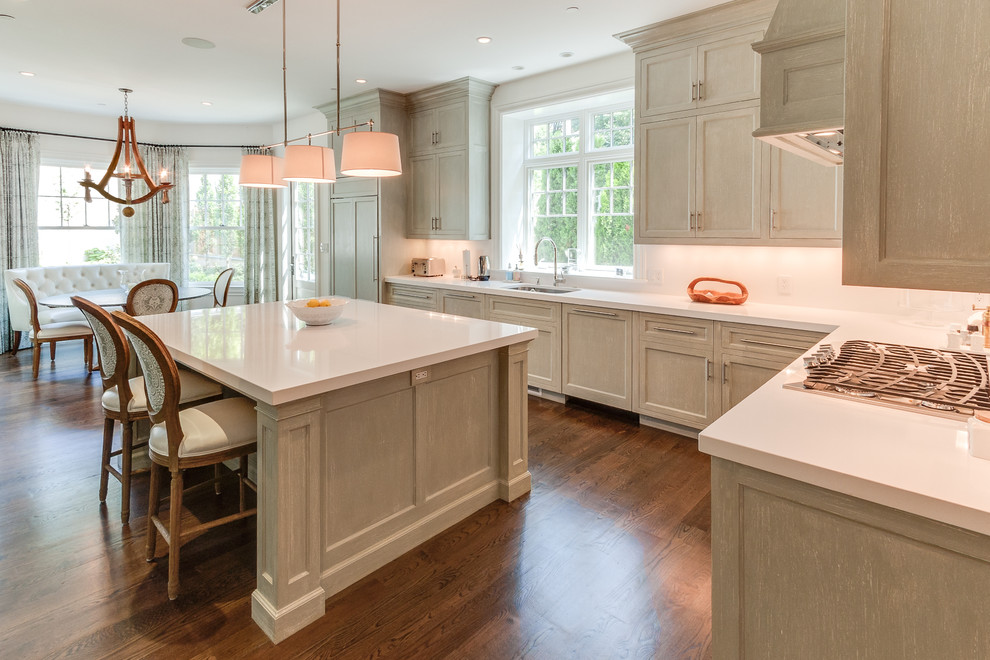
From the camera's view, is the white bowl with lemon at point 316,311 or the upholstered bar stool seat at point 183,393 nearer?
the upholstered bar stool seat at point 183,393

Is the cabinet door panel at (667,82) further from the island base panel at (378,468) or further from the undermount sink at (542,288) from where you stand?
the island base panel at (378,468)

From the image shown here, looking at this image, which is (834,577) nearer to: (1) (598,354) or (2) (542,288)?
(1) (598,354)

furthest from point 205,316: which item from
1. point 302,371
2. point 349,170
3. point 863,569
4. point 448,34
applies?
point 863,569

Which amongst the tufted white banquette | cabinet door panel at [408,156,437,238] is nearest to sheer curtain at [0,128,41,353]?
the tufted white banquette

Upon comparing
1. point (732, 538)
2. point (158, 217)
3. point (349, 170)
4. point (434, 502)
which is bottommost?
point (434, 502)

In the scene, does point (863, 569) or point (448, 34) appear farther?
point (448, 34)

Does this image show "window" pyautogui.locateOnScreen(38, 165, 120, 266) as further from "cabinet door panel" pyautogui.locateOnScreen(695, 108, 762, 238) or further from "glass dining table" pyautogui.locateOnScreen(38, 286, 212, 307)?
"cabinet door panel" pyautogui.locateOnScreen(695, 108, 762, 238)

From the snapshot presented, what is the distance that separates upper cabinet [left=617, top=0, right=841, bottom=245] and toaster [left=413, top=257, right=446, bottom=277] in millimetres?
2328

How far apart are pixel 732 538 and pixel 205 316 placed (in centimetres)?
296

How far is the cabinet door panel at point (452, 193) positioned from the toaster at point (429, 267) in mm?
323

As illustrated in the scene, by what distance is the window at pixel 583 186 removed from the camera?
4688 millimetres

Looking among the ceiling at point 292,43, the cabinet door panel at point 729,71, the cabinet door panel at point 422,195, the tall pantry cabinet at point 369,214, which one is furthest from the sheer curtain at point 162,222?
the cabinet door panel at point 729,71

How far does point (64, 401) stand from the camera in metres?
4.46

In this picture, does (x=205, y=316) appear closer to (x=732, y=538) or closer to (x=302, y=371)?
(x=302, y=371)
